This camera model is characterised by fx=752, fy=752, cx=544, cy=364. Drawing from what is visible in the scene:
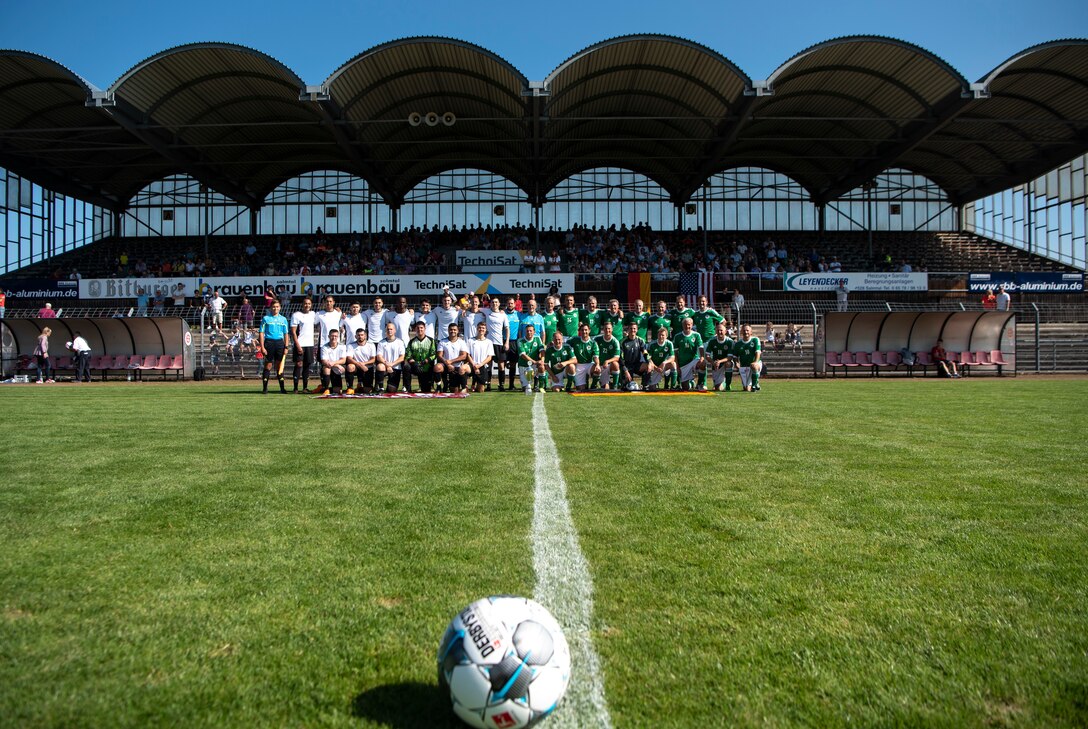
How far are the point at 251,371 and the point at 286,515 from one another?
2297 centimetres

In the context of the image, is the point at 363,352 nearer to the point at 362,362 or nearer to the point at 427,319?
the point at 362,362

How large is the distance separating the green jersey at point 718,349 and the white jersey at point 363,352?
7440mm

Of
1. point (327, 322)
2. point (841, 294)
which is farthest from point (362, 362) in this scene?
point (841, 294)

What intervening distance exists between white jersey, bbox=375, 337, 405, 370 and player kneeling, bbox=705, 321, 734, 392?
22.5ft

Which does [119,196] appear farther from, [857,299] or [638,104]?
[857,299]

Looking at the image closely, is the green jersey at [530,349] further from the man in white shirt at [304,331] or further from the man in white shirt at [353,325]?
the man in white shirt at [304,331]

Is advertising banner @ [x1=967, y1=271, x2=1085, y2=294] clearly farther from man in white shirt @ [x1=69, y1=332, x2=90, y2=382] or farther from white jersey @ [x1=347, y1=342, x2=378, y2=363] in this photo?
man in white shirt @ [x1=69, y1=332, x2=90, y2=382]

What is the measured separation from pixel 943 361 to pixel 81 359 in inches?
1065

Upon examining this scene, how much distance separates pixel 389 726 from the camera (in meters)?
1.97

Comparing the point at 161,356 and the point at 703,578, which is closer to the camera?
the point at 703,578

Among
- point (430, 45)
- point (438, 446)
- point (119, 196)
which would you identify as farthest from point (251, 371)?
point (119, 196)

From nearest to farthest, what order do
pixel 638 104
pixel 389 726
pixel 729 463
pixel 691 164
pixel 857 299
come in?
pixel 389 726 < pixel 729 463 < pixel 857 299 < pixel 638 104 < pixel 691 164

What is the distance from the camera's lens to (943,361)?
23.5 meters

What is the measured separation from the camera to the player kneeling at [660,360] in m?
16.4
